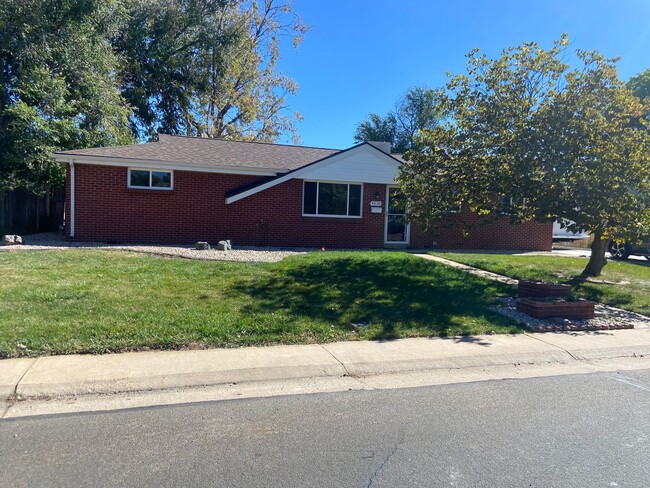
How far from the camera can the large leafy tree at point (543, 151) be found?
360 inches

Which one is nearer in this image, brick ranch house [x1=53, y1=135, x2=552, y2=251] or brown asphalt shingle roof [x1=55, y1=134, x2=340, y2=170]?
brick ranch house [x1=53, y1=135, x2=552, y2=251]

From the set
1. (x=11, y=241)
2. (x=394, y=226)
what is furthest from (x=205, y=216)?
(x=394, y=226)

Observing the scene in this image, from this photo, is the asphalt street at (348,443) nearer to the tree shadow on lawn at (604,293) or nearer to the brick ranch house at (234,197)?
the tree shadow on lawn at (604,293)

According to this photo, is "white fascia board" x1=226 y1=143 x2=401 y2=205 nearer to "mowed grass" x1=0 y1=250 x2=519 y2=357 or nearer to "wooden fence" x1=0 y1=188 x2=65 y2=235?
"mowed grass" x1=0 y1=250 x2=519 y2=357

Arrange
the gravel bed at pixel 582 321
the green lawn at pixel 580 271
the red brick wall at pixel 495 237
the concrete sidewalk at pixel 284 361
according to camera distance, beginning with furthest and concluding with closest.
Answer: the red brick wall at pixel 495 237, the green lawn at pixel 580 271, the gravel bed at pixel 582 321, the concrete sidewalk at pixel 284 361

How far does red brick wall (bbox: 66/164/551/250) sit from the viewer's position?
1469cm

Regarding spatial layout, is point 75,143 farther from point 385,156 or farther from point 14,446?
point 14,446

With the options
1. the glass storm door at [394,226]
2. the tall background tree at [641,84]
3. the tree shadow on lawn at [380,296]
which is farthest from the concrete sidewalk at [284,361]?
the tall background tree at [641,84]

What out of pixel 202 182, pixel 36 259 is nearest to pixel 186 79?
pixel 202 182

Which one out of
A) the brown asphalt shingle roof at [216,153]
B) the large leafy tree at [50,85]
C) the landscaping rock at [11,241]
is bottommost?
the landscaping rock at [11,241]

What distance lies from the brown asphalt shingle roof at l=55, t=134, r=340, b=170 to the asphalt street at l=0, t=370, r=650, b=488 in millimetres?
12121

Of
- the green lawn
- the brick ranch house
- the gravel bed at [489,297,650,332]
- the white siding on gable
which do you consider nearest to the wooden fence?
the brick ranch house

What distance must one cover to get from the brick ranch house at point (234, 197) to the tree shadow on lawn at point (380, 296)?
14.9ft

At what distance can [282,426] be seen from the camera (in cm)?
398
